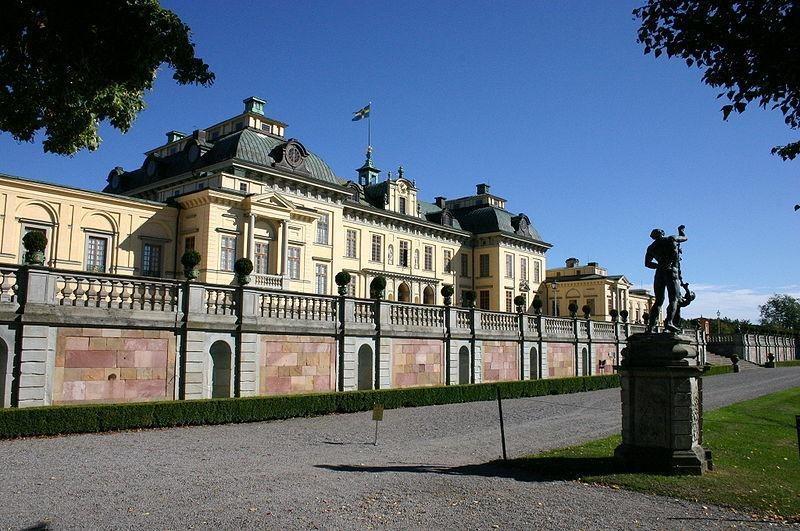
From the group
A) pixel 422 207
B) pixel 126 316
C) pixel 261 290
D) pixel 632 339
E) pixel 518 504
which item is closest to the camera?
pixel 518 504

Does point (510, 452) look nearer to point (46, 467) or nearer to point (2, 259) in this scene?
point (46, 467)

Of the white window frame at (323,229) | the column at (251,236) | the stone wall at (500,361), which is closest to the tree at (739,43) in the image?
the stone wall at (500,361)

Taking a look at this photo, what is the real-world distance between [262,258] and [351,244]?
15368mm

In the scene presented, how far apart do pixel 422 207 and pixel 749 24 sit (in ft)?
197

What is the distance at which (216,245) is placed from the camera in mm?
38531

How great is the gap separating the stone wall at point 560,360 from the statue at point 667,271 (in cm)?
2400

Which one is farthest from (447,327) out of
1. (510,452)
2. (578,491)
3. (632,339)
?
(578,491)

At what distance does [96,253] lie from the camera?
3584cm

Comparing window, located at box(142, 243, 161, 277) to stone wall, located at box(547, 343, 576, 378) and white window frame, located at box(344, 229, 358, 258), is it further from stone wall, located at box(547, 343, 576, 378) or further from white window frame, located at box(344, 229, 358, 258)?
stone wall, located at box(547, 343, 576, 378)

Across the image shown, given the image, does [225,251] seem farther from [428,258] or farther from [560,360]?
[428,258]

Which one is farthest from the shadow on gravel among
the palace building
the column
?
the column

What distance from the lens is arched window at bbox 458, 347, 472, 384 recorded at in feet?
102

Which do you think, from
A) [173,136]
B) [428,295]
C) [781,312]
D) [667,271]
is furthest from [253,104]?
[781,312]

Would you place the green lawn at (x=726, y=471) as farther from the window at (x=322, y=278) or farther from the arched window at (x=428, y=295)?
the arched window at (x=428, y=295)
